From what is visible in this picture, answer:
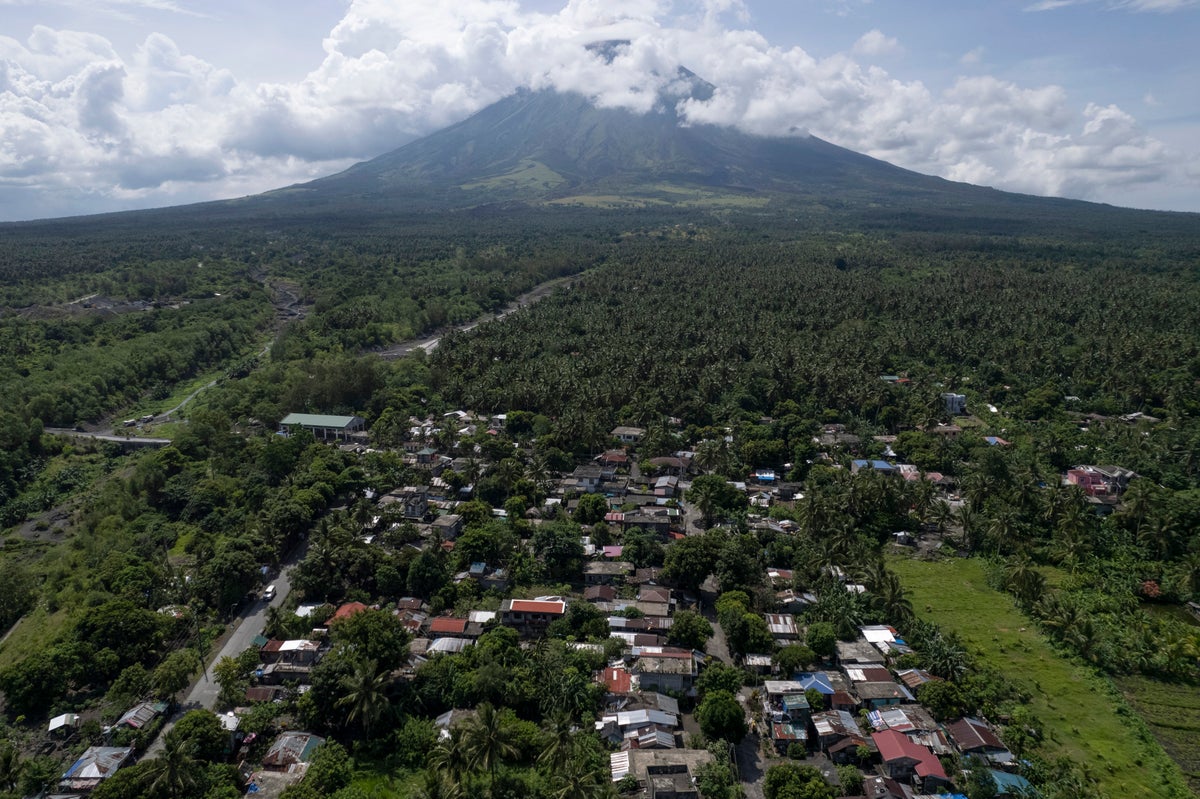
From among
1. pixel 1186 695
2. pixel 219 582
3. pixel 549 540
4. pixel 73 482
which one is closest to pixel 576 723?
pixel 549 540

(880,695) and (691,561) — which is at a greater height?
(691,561)

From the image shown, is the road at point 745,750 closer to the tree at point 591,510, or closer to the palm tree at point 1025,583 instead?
the tree at point 591,510

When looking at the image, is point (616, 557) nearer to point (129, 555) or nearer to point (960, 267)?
point (129, 555)

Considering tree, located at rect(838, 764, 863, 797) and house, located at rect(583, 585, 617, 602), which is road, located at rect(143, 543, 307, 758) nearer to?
house, located at rect(583, 585, 617, 602)

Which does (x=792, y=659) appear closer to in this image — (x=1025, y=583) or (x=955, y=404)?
(x=1025, y=583)

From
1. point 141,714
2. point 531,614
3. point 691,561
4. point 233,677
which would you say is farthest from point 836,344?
point 141,714

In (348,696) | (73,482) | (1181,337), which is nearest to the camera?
(348,696)
